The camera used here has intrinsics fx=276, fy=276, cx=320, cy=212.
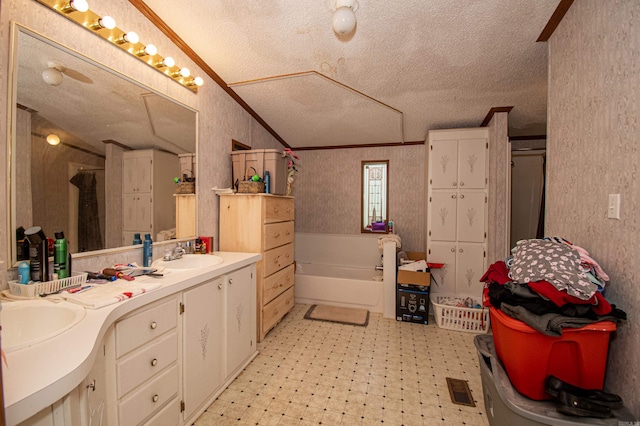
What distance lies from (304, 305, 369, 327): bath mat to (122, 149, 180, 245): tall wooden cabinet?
1.83 m

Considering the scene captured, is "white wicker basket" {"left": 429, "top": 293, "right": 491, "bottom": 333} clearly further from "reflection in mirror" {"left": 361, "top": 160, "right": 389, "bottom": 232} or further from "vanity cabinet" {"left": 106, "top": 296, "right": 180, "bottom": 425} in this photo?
"vanity cabinet" {"left": 106, "top": 296, "right": 180, "bottom": 425}

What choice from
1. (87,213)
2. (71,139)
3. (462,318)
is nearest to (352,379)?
(462,318)

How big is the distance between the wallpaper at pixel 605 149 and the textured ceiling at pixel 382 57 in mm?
455

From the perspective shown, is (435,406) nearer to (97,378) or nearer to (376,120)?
(97,378)

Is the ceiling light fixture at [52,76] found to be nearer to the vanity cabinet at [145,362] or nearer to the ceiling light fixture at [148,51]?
the ceiling light fixture at [148,51]

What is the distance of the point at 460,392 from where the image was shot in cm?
193

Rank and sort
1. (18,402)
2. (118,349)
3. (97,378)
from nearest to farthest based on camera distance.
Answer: (18,402), (97,378), (118,349)

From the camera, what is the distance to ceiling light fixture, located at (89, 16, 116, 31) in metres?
1.55

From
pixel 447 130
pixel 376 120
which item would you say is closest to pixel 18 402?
pixel 376 120

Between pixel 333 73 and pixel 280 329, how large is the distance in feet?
8.29

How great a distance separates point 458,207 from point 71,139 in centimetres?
344

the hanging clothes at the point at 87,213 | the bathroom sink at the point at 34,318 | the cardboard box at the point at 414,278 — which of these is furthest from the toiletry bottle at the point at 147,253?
the cardboard box at the point at 414,278

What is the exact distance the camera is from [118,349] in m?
1.14

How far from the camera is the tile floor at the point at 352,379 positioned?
66.9 inches
